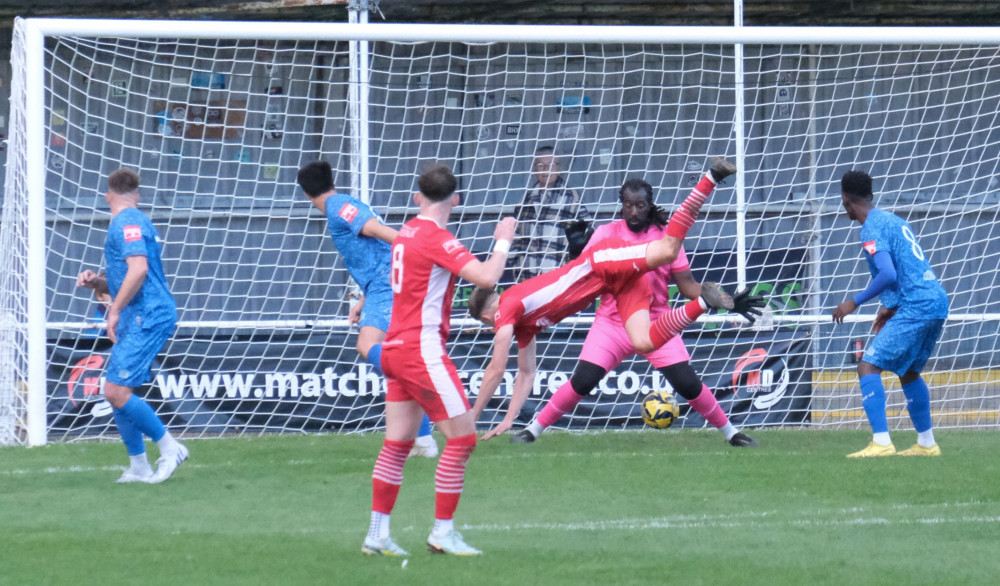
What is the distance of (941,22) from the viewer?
1370 cm

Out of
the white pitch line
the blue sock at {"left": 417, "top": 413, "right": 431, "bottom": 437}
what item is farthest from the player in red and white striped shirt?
the blue sock at {"left": 417, "top": 413, "right": 431, "bottom": 437}

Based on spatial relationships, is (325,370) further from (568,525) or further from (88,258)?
(568,525)

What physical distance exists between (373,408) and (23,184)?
323cm

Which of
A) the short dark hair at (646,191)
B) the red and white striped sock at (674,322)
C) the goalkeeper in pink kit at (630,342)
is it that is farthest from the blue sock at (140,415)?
the short dark hair at (646,191)

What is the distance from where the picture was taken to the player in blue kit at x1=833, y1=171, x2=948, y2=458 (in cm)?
781

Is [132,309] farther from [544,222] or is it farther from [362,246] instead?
[544,222]

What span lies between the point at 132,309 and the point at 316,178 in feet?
4.45

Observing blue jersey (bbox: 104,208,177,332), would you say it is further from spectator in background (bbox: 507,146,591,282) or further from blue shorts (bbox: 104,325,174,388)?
spectator in background (bbox: 507,146,591,282)

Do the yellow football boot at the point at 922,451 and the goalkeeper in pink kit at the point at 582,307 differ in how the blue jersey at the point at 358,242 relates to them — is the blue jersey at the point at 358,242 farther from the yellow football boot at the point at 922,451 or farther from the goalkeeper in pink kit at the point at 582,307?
the yellow football boot at the point at 922,451

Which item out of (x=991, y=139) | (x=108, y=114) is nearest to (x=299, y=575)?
(x=108, y=114)

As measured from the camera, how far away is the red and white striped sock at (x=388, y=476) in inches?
201

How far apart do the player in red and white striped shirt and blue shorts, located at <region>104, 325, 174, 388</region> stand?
95.8 inches

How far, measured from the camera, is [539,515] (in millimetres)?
6254

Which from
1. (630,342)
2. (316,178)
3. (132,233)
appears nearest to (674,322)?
(630,342)
